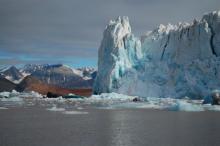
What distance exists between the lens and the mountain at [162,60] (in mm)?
42234

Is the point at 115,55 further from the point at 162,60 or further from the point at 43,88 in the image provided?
the point at 43,88

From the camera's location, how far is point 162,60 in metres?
47.5

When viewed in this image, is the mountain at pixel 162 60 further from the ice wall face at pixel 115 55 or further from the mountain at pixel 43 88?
the mountain at pixel 43 88

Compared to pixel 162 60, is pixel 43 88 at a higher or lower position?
lower

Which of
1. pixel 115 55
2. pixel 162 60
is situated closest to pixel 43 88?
pixel 115 55

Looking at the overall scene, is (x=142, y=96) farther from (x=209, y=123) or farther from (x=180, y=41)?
(x=209, y=123)

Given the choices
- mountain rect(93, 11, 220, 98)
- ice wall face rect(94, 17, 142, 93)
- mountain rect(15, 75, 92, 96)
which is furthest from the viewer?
mountain rect(15, 75, 92, 96)

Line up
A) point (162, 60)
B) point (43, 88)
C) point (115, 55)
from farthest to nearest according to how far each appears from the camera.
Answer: point (43, 88)
point (115, 55)
point (162, 60)

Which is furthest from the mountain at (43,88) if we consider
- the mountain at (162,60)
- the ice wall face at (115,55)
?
the mountain at (162,60)

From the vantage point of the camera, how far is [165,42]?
162 ft

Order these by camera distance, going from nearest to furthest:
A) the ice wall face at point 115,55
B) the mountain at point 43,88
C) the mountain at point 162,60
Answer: the mountain at point 162,60, the ice wall face at point 115,55, the mountain at point 43,88

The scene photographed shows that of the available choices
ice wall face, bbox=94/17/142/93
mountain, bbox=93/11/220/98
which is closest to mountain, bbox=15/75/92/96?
ice wall face, bbox=94/17/142/93

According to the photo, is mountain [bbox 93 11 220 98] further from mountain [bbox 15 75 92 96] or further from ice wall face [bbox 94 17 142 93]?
mountain [bbox 15 75 92 96]

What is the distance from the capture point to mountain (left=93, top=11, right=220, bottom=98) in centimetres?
4223
